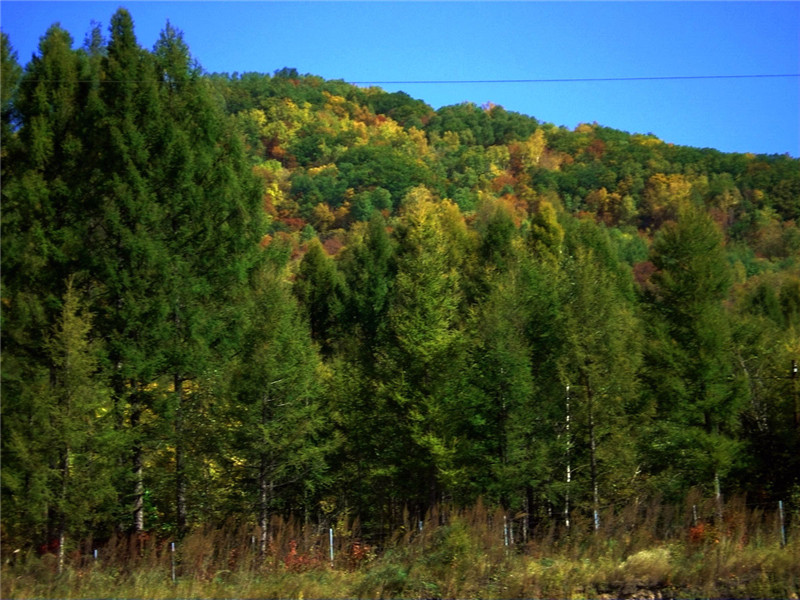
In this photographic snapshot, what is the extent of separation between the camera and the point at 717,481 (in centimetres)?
2177

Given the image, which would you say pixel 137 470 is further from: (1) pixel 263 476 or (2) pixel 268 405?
(2) pixel 268 405

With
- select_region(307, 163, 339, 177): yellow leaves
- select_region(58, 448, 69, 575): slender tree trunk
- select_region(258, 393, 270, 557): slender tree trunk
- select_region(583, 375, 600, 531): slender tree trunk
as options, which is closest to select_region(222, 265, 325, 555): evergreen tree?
select_region(258, 393, 270, 557): slender tree trunk

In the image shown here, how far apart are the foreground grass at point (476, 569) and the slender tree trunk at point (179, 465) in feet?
21.5

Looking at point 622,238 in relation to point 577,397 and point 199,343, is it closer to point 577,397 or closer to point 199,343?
point 577,397

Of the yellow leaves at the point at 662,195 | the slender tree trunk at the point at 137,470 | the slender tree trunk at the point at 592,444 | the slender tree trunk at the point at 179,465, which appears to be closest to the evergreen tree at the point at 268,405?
the slender tree trunk at the point at 179,465

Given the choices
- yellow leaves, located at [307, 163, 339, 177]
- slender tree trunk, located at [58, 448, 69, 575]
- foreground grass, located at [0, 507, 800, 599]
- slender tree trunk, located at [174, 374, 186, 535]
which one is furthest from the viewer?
yellow leaves, located at [307, 163, 339, 177]

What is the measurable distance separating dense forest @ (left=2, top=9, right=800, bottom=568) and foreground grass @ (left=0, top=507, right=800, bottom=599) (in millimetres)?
3025

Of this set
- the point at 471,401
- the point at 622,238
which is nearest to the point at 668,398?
the point at 471,401

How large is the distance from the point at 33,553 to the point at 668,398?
18.1 meters

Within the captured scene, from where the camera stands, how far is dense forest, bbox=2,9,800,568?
19.2m

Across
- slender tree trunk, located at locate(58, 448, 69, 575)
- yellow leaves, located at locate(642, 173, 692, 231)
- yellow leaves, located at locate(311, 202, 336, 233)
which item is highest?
yellow leaves, located at locate(642, 173, 692, 231)

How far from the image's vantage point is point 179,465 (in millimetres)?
21719

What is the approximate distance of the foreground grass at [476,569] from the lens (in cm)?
1188

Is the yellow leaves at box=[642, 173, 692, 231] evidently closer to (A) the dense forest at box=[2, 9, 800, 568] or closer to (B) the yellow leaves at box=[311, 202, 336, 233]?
(B) the yellow leaves at box=[311, 202, 336, 233]
